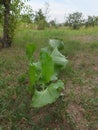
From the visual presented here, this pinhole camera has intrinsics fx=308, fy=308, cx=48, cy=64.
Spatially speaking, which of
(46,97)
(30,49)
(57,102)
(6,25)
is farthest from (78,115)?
(6,25)

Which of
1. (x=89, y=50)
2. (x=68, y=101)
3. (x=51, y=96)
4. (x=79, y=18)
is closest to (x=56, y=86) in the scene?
(x=51, y=96)

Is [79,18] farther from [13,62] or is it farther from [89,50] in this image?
[13,62]


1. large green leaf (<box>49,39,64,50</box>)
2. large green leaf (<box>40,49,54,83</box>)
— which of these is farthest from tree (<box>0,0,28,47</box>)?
large green leaf (<box>40,49,54,83</box>)

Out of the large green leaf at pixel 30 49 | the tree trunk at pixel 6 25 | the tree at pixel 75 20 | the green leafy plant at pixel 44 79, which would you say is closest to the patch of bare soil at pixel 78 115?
the green leafy plant at pixel 44 79

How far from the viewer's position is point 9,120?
365 centimetres

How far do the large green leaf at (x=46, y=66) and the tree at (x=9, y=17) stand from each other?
3.26 metres

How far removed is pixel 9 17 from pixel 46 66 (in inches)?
137

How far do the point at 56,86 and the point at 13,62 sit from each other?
2167 mm

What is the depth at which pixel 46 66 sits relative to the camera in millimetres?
3621

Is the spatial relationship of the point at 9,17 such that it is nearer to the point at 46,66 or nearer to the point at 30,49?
the point at 30,49

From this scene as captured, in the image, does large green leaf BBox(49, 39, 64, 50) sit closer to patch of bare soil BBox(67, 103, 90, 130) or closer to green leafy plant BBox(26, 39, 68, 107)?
green leafy plant BBox(26, 39, 68, 107)

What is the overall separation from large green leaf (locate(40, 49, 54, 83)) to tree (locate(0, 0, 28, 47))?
326cm

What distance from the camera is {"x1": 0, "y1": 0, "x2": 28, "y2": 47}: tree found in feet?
22.1

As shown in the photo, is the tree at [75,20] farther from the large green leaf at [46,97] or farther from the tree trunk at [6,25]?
the large green leaf at [46,97]
